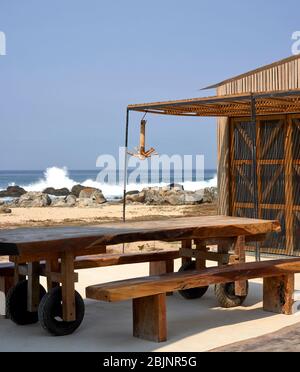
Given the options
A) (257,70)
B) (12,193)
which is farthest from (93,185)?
(257,70)

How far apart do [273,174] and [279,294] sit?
4463 millimetres

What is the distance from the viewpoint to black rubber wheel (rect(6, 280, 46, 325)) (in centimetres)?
693

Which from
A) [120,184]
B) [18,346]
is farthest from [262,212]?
[120,184]

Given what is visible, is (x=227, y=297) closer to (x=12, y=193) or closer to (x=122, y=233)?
(x=122, y=233)

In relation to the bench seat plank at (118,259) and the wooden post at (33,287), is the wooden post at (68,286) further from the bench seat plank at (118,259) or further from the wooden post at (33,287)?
the bench seat plank at (118,259)

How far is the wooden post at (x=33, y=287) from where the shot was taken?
6.84m

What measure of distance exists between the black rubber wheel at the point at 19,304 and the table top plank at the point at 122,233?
0.55 m

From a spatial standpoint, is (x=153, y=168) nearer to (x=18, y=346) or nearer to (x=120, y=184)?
(x=120, y=184)

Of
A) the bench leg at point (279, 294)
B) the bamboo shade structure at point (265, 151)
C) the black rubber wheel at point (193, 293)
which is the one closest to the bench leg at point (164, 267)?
the black rubber wheel at point (193, 293)

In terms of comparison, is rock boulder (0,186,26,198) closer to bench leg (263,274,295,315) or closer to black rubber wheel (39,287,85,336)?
bench leg (263,274,295,315)

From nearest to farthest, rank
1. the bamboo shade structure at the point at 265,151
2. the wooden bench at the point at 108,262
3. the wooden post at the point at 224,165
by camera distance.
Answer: the wooden bench at the point at 108,262, the bamboo shade structure at the point at 265,151, the wooden post at the point at 224,165
